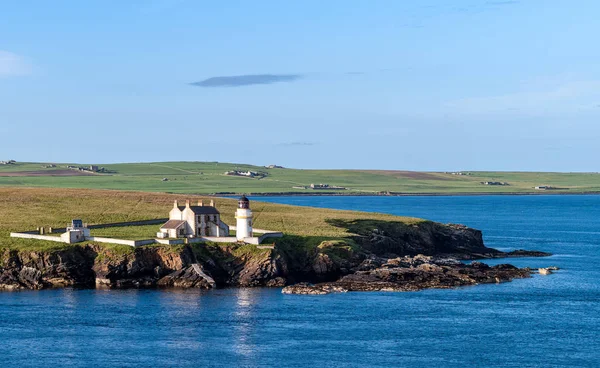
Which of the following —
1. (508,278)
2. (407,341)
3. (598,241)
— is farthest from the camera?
(598,241)

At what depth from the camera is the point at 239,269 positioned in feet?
359

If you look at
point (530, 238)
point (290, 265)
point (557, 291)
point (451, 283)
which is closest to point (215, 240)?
point (290, 265)

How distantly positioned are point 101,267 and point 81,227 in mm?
9934

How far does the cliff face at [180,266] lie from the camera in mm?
106188

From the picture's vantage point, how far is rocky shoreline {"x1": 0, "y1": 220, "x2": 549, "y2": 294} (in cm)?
10588

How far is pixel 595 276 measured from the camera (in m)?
118

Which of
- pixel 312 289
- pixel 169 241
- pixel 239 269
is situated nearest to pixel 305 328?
pixel 312 289

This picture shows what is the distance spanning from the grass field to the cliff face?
2.60m

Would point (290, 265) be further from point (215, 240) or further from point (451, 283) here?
point (451, 283)

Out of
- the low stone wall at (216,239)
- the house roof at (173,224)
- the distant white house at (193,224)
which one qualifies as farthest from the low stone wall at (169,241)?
the house roof at (173,224)

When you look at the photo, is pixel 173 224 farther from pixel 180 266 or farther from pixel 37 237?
pixel 37 237

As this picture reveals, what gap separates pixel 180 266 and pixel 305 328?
2824 centimetres

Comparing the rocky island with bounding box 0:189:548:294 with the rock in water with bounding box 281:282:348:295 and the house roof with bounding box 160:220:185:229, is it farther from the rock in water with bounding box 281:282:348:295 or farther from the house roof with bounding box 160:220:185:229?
the house roof with bounding box 160:220:185:229

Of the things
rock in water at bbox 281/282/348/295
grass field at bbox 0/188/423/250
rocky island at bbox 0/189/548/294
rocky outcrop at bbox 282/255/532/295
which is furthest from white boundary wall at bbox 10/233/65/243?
rocky outcrop at bbox 282/255/532/295
